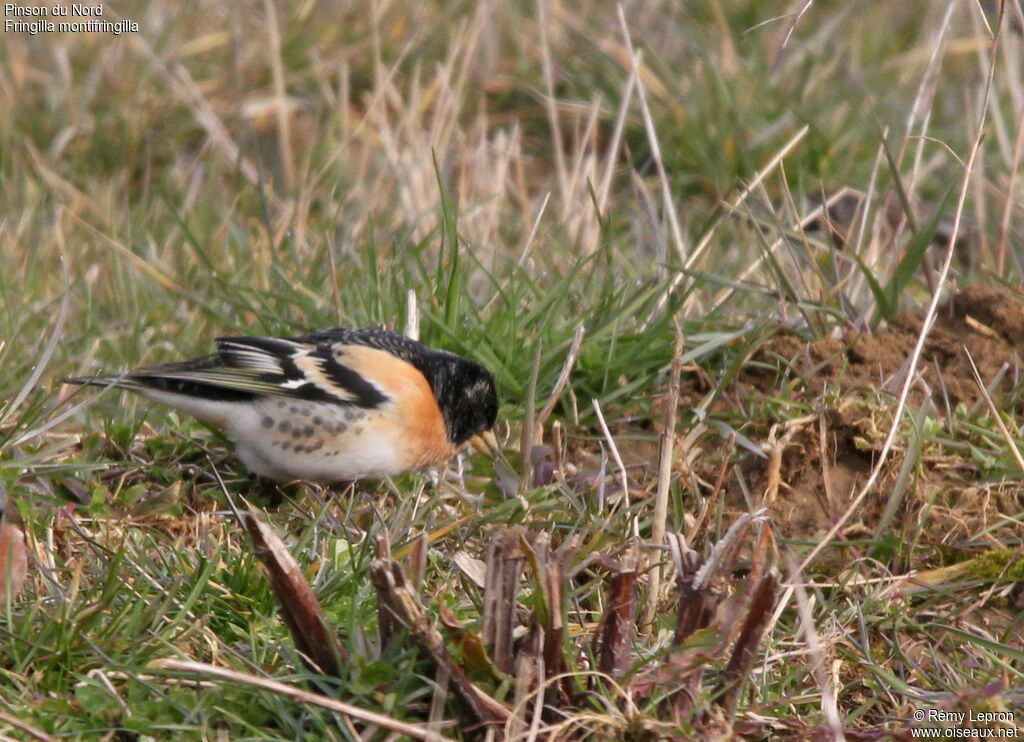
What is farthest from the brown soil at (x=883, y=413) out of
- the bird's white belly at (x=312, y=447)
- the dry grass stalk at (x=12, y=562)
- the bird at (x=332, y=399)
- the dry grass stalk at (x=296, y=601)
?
the dry grass stalk at (x=12, y=562)

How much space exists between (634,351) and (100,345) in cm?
200

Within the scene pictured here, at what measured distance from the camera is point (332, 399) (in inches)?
160

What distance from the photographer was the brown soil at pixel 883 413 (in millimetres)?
3701

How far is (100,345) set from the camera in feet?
16.0

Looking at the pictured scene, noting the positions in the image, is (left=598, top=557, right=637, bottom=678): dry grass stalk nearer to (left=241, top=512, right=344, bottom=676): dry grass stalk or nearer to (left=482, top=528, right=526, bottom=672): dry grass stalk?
(left=482, top=528, right=526, bottom=672): dry grass stalk

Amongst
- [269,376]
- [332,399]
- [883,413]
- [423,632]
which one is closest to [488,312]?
[332,399]

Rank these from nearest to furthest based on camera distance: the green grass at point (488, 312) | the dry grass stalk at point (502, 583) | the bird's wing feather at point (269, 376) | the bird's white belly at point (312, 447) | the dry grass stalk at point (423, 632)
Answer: the dry grass stalk at point (423, 632)
the dry grass stalk at point (502, 583)
the green grass at point (488, 312)
the bird's white belly at point (312, 447)
the bird's wing feather at point (269, 376)

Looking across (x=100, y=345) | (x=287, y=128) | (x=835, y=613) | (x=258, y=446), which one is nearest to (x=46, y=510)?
(x=258, y=446)

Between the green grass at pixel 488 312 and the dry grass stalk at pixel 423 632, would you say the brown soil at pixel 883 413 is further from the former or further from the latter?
the dry grass stalk at pixel 423 632

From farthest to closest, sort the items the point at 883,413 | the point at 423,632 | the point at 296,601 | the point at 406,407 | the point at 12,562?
the point at 406,407, the point at 883,413, the point at 12,562, the point at 296,601, the point at 423,632

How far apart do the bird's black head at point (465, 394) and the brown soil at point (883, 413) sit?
0.77m

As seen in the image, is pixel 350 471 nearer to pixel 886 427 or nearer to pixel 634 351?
pixel 634 351

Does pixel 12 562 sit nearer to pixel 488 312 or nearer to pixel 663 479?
pixel 663 479

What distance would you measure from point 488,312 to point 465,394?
0.62m
